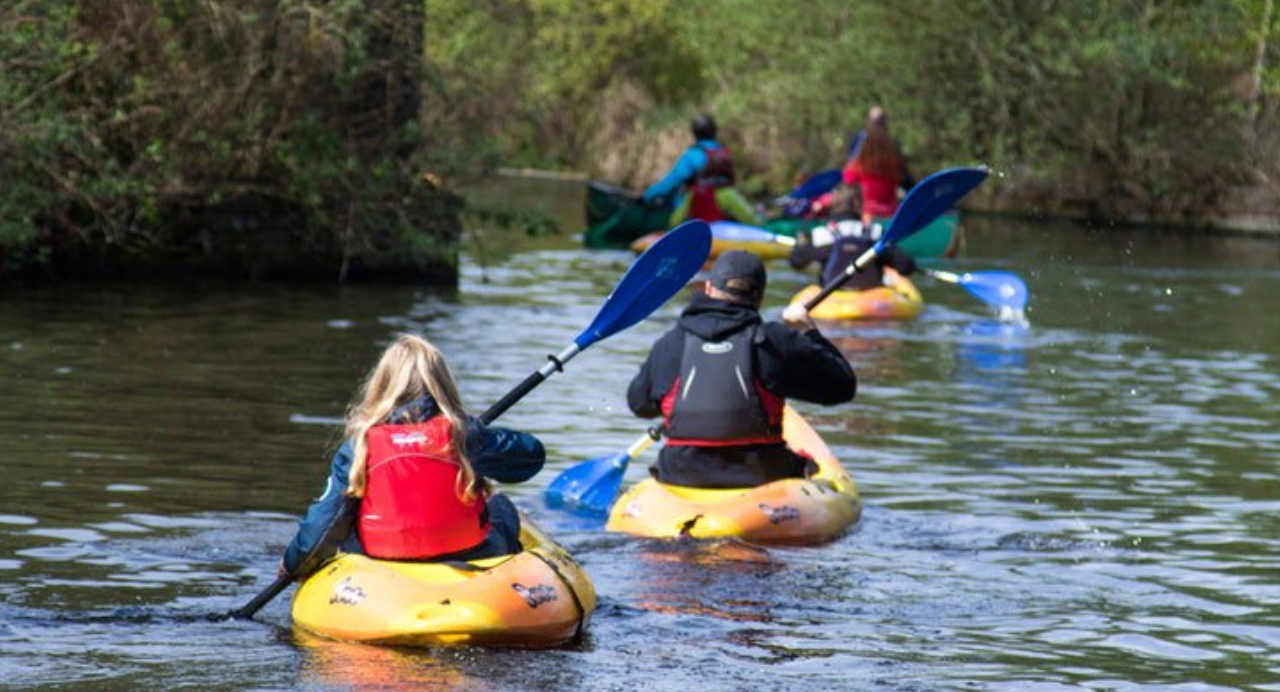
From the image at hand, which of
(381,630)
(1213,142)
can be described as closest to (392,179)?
(381,630)

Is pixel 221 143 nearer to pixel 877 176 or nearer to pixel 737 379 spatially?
pixel 877 176

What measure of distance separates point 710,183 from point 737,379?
593 inches

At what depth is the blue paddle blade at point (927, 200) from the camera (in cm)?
1247

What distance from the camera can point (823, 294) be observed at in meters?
Result: 12.1

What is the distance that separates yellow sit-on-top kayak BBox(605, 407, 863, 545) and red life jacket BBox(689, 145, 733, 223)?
14713mm

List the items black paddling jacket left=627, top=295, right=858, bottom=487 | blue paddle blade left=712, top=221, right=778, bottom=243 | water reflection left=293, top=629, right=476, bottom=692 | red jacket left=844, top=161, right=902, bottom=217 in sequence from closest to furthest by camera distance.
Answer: water reflection left=293, top=629, right=476, bottom=692, black paddling jacket left=627, top=295, right=858, bottom=487, blue paddle blade left=712, top=221, right=778, bottom=243, red jacket left=844, top=161, right=902, bottom=217

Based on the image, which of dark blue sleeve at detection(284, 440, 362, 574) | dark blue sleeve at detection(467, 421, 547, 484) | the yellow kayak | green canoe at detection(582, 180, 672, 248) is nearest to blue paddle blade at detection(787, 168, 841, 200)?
green canoe at detection(582, 180, 672, 248)

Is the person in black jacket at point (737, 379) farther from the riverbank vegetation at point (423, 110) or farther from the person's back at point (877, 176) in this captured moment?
the person's back at point (877, 176)

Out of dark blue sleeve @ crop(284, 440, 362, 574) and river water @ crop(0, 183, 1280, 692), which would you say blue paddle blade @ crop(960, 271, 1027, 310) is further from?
dark blue sleeve @ crop(284, 440, 362, 574)

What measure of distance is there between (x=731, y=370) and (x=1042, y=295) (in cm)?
1476

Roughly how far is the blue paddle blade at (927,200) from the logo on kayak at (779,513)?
2.07 m

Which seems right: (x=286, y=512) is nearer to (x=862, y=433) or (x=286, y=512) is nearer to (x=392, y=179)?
(x=862, y=433)

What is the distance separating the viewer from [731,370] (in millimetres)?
10633

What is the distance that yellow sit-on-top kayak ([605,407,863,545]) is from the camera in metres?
10.5
